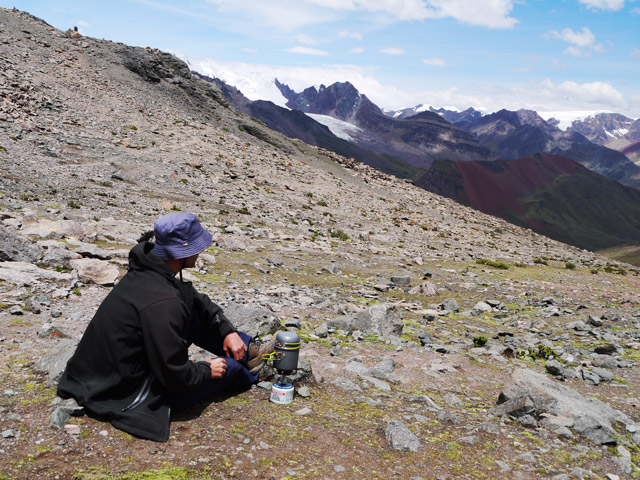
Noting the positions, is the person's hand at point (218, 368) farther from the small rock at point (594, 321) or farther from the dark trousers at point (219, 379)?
the small rock at point (594, 321)

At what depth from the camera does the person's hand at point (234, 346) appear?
611cm

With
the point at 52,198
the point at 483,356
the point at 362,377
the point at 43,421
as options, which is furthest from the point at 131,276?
the point at 52,198

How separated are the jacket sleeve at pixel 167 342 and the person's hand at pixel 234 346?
1198 millimetres

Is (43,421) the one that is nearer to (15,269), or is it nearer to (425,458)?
(425,458)

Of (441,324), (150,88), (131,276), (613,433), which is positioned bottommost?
(441,324)

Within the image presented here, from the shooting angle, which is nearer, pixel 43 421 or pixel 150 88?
pixel 43 421

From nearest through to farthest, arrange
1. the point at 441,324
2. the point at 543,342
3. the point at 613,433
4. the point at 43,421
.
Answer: the point at 43,421, the point at 613,433, the point at 543,342, the point at 441,324

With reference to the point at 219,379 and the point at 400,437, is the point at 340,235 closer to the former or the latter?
the point at 219,379

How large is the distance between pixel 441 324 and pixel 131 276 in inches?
426

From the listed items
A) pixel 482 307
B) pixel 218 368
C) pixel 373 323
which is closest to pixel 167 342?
pixel 218 368

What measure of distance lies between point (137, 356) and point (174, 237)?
4.86 feet

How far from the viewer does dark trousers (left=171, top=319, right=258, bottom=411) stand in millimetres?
5762

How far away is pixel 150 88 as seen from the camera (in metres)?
49.8

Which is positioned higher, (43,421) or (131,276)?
(131,276)
